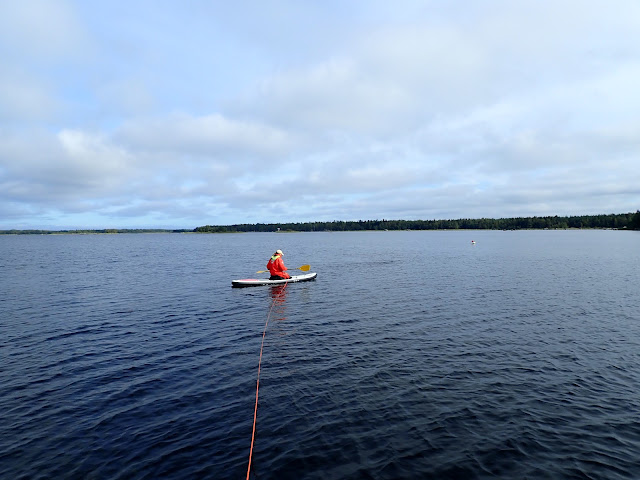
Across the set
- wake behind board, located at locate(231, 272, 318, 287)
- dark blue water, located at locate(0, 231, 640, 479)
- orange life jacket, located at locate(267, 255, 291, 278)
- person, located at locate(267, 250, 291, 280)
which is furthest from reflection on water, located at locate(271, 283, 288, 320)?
orange life jacket, located at locate(267, 255, 291, 278)

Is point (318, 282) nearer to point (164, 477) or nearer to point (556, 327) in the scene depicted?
point (556, 327)

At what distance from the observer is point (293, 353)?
20469 millimetres

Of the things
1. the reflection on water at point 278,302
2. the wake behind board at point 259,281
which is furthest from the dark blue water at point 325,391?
the wake behind board at point 259,281

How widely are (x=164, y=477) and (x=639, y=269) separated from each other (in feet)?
234

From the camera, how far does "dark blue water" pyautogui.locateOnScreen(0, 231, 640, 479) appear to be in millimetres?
11188

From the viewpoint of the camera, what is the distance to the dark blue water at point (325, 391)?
11.2 metres

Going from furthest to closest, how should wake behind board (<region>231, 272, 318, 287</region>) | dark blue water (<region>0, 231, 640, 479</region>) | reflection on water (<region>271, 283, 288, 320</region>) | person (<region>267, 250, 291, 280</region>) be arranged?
person (<region>267, 250, 291, 280</region>)
wake behind board (<region>231, 272, 318, 287</region>)
reflection on water (<region>271, 283, 288, 320</region>)
dark blue water (<region>0, 231, 640, 479</region>)

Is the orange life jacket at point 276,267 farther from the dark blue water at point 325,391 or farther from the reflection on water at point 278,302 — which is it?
the dark blue water at point 325,391

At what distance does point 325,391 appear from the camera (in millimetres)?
15641

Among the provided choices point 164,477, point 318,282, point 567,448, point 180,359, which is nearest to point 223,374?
point 180,359

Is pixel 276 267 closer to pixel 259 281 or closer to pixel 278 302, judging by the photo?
pixel 259 281

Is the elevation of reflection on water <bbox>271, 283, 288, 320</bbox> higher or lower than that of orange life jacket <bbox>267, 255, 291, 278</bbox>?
lower

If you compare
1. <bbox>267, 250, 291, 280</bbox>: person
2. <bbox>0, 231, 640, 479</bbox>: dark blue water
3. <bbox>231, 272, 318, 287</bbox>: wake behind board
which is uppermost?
<bbox>267, 250, 291, 280</bbox>: person

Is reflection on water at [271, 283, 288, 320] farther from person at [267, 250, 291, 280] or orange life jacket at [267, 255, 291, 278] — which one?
orange life jacket at [267, 255, 291, 278]
